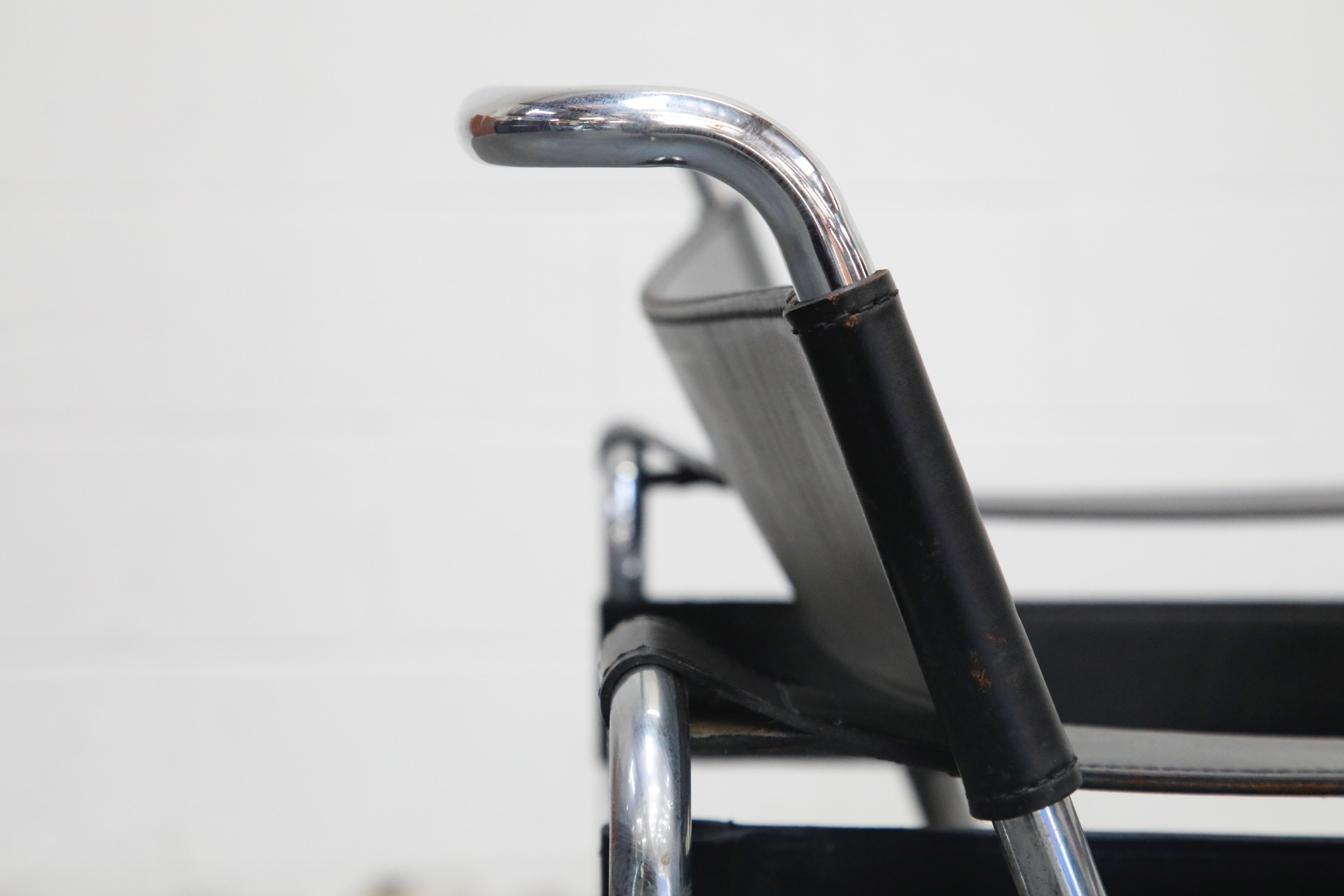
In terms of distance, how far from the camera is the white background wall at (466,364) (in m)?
1.26

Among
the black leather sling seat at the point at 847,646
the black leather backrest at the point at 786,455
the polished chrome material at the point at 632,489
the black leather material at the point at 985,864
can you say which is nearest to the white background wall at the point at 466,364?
the polished chrome material at the point at 632,489

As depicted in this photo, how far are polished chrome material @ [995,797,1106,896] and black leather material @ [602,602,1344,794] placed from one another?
1.0 inches

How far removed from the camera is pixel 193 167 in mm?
1286

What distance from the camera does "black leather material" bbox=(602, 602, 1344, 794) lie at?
312mm

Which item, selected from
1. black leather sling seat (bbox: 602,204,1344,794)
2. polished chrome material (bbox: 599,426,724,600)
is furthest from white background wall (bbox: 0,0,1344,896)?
black leather sling seat (bbox: 602,204,1344,794)

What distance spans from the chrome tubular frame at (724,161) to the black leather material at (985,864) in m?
0.08

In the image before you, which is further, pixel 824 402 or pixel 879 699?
pixel 879 699

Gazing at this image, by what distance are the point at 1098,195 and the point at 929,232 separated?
23 centimetres

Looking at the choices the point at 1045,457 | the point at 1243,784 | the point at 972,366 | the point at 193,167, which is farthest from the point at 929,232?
the point at 1243,784

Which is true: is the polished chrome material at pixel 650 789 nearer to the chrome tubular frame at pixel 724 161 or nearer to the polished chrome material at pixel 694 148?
the chrome tubular frame at pixel 724 161

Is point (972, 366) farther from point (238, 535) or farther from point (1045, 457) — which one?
point (238, 535)

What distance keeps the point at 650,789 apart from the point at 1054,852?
12 centimetres

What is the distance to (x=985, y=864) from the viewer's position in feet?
1.20

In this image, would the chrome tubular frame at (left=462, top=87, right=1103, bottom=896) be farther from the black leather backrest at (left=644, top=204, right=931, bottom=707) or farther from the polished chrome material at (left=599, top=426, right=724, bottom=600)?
the polished chrome material at (left=599, top=426, right=724, bottom=600)
